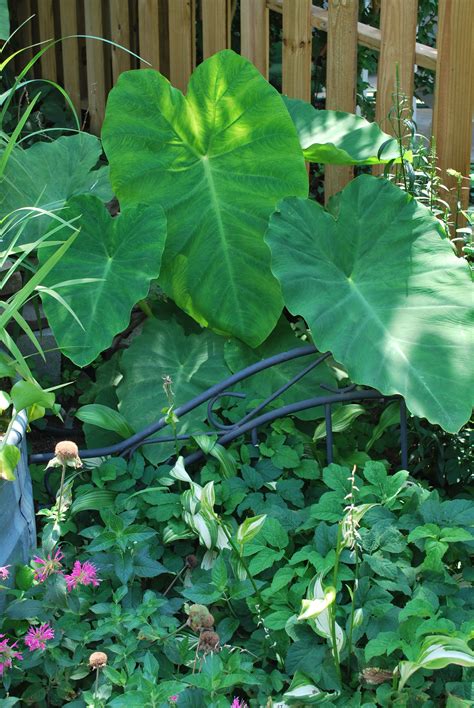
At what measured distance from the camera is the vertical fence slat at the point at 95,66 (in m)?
4.12

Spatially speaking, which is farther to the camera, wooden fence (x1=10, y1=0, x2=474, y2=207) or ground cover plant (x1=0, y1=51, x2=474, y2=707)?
wooden fence (x1=10, y1=0, x2=474, y2=207)

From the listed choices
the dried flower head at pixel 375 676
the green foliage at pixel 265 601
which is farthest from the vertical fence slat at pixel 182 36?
the dried flower head at pixel 375 676

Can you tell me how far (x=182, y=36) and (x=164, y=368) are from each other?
1.56 metres

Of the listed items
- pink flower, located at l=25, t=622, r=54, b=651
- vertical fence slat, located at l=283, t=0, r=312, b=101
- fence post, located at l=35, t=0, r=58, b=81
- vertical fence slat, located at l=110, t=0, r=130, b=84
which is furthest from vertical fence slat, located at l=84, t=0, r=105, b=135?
pink flower, located at l=25, t=622, r=54, b=651

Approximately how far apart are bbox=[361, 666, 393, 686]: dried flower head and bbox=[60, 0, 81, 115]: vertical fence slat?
351cm

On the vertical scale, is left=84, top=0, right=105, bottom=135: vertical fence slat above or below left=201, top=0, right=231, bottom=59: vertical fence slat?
below

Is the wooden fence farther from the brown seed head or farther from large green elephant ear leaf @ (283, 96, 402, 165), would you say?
the brown seed head

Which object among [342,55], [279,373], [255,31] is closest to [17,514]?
[279,373]

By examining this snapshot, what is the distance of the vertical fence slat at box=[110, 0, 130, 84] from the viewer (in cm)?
398

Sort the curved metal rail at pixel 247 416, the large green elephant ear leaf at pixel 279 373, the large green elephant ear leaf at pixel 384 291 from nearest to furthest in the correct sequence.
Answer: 1. the large green elephant ear leaf at pixel 384 291
2. the curved metal rail at pixel 247 416
3. the large green elephant ear leaf at pixel 279 373

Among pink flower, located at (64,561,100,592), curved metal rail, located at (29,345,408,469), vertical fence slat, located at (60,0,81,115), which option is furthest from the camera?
vertical fence slat, located at (60,0,81,115)

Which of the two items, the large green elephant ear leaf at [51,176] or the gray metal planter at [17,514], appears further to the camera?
the large green elephant ear leaf at [51,176]

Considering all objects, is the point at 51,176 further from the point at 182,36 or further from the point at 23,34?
the point at 23,34

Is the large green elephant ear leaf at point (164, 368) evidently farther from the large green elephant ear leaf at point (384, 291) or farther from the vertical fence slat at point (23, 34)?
the vertical fence slat at point (23, 34)
